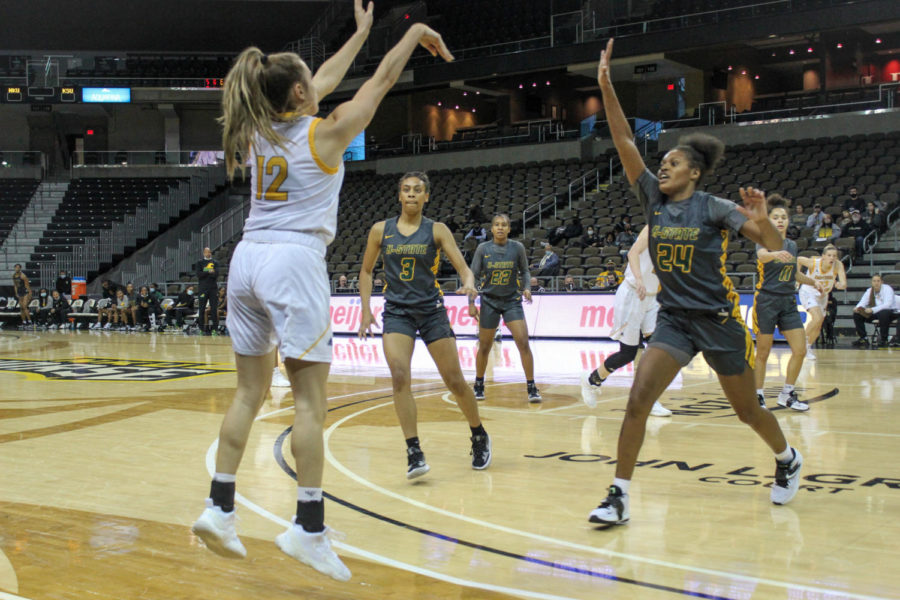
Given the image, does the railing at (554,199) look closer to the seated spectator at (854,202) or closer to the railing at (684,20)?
the railing at (684,20)

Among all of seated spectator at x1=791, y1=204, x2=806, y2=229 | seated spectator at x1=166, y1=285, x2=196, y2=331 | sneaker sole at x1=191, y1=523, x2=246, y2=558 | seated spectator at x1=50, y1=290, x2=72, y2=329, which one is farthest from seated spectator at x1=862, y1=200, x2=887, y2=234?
seated spectator at x1=50, y1=290, x2=72, y2=329

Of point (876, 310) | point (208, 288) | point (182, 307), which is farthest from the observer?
point (182, 307)

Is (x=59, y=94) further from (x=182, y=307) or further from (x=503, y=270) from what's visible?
(x=503, y=270)

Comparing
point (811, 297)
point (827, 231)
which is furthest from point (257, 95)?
point (827, 231)

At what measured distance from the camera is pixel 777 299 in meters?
8.20

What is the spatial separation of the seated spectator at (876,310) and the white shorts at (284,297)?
51.8 feet

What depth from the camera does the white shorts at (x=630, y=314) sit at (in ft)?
28.3

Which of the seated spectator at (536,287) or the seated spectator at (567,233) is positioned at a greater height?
the seated spectator at (567,233)

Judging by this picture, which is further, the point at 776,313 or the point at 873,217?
the point at 873,217

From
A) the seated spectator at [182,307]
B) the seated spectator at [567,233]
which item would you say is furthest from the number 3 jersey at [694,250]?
the seated spectator at [182,307]

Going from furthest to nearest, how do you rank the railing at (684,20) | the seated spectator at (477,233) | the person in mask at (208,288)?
the railing at (684,20), the seated spectator at (477,233), the person in mask at (208,288)

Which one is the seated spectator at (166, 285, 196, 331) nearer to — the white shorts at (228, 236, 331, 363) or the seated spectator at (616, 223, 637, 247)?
the seated spectator at (616, 223, 637, 247)

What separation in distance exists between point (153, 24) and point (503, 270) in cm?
3309

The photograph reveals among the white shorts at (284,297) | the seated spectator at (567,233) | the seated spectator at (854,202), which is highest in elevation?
the seated spectator at (854,202)
